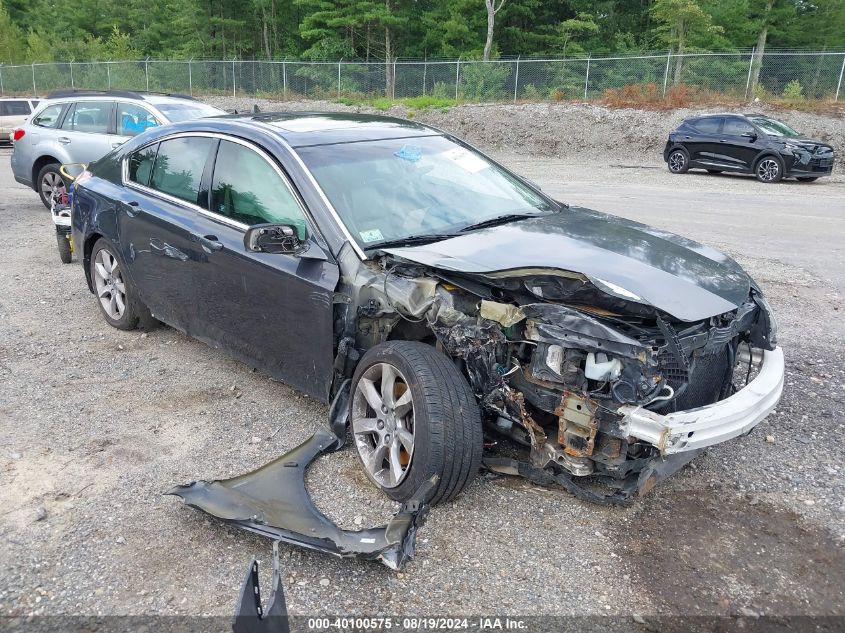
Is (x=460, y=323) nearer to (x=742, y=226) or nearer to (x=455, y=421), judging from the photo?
(x=455, y=421)

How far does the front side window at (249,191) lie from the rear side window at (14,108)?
68.8 ft

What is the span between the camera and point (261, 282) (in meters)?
4.12

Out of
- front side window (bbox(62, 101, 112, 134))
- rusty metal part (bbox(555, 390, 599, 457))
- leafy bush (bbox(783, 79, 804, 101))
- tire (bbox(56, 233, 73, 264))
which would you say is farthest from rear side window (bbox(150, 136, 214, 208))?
leafy bush (bbox(783, 79, 804, 101))

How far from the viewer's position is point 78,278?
25.3 feet

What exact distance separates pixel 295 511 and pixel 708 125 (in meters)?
17.7

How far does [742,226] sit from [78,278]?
8.96 m

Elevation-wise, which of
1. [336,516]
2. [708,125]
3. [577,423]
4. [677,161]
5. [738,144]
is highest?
[708,125]

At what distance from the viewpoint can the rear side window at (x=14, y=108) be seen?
21.6 m

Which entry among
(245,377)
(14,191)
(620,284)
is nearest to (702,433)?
(620,284)

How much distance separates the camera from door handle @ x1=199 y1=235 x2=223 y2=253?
14.4 ft

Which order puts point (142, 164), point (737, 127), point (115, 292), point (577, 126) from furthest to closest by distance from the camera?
point (577, 126) < point (737, 127) < point (115, 292) < point (142, 164)

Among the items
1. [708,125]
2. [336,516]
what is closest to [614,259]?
[336,516]

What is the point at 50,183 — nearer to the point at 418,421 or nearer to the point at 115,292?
the point at 115,292

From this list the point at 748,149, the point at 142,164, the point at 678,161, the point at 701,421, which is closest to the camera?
the point at 701,421
